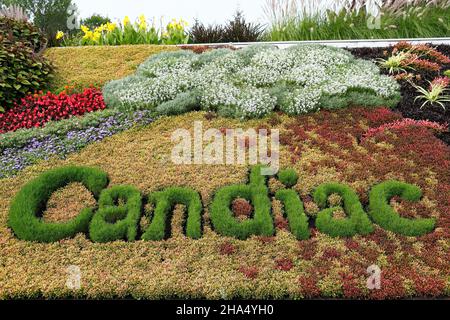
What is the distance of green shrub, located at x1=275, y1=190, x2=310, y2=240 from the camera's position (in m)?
6.30

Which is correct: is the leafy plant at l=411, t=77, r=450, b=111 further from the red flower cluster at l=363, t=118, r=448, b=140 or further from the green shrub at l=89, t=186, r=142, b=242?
the green shrub at l=89, t=186, r=142, b=242

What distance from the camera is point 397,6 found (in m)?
13.0

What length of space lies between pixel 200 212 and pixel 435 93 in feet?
17.0

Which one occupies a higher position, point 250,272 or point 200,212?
point 200,212

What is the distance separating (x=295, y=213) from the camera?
21.5 ft

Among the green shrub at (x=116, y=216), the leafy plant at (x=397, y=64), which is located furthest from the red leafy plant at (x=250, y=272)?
the leafy plant at (x=397, y=64)

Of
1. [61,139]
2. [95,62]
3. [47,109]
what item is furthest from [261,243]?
[95,62]

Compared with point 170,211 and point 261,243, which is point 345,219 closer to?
point 261,243

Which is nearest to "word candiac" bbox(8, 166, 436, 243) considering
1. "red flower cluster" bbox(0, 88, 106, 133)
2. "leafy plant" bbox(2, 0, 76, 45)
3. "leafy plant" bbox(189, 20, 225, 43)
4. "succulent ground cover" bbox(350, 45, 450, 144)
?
"succulent ground cover" bbox(350, 45, 450, 144)

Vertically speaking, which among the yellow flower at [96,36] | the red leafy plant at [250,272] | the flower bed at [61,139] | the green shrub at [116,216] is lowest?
the red leafy plant at [250,272]

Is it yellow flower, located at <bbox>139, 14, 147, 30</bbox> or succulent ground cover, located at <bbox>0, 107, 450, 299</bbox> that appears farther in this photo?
yellow flower, located at <bbox>139, 14, 147, 30</bbox>

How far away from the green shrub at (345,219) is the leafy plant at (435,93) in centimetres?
319

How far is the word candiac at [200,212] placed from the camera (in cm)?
636

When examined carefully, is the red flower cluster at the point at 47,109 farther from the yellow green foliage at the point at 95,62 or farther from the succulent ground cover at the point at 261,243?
the succulent ground cover at the point at 261,243
